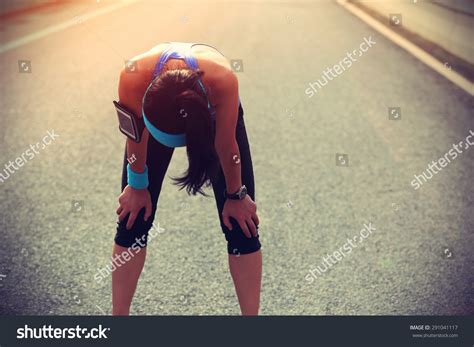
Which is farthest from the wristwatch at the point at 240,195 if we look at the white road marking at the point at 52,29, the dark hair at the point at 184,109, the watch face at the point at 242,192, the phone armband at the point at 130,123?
the white road marking at the point at 52,29

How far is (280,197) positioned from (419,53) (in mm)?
5685

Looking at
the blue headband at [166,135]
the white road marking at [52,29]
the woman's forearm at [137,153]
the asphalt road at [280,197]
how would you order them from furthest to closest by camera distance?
the white road marking at [52,29]
the asphalt road at [280,197]
the woman's forearm at [137,153]
the blue headband at [166,135]

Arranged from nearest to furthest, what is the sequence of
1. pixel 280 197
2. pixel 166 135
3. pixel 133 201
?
pixel 166 135 → pixel 133 201 → pixel 280 197

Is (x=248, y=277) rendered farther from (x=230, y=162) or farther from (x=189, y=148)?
(x=189, y=148)

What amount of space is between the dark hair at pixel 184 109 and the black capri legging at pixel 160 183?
1.47 ft

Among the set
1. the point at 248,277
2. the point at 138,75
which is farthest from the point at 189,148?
the point at 248,277

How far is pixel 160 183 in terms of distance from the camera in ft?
9.98

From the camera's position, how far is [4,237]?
13.8 ft

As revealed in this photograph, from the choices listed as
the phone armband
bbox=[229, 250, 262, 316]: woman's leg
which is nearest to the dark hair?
the phone armband

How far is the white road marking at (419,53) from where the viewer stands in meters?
8.00

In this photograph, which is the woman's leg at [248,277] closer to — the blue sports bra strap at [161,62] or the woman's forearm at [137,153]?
the woman's forearm at [137,153]
